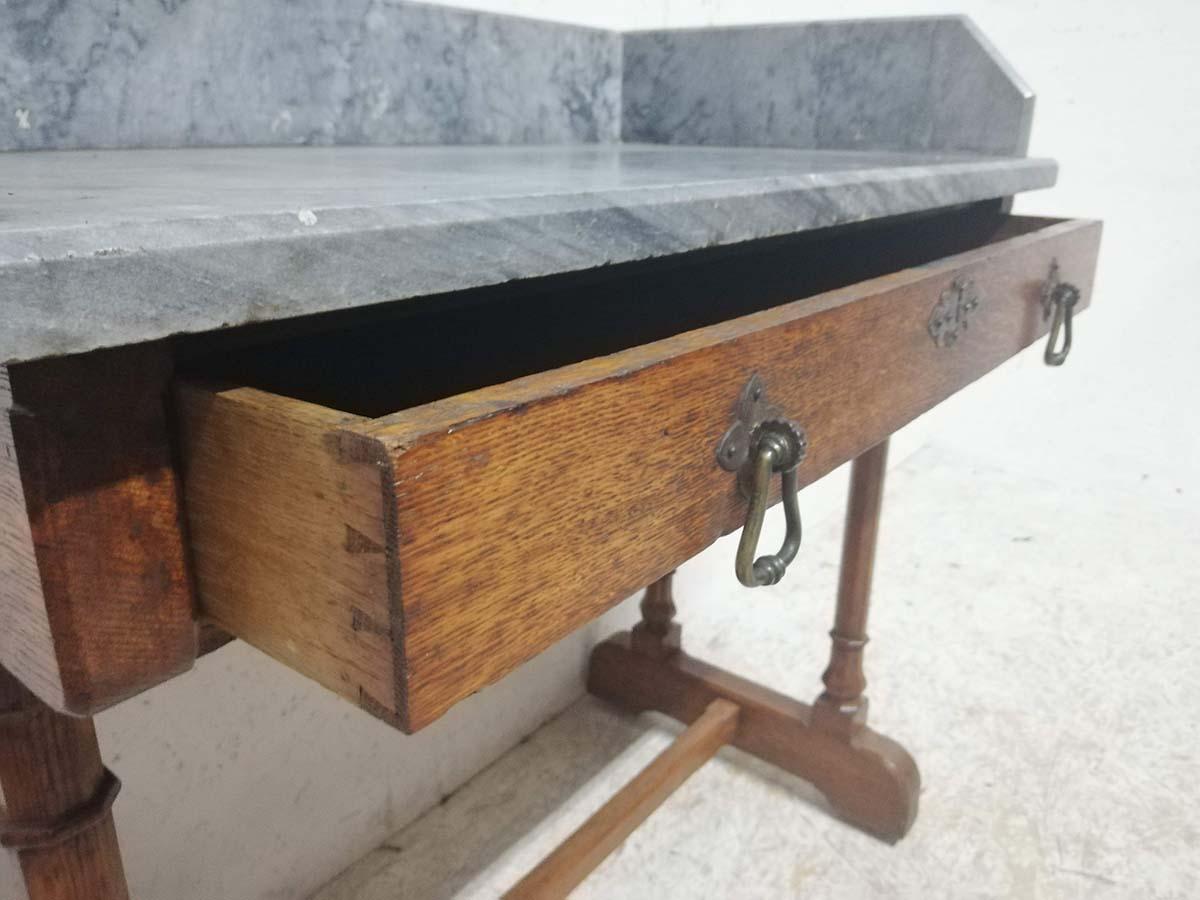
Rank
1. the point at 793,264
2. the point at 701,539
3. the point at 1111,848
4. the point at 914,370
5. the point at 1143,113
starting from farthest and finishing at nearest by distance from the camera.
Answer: the point at 1143,113
the point at 1111,848
the point at 793,264
the point at 914,370
the point at 701,539

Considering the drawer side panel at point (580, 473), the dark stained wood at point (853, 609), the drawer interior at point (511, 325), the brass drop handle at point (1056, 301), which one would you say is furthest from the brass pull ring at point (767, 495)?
the dark stained wood at point (853, 609)

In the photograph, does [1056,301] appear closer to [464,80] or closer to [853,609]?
[853,609]

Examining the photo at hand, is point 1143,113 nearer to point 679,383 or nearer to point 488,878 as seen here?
point 488,878

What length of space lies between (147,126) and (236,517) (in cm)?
50

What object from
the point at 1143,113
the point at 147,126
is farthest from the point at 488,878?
the point at 1143,113

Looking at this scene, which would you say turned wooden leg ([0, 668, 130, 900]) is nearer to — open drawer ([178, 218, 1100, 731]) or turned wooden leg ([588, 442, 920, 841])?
open drawer ([178, 218, 1100, 731])

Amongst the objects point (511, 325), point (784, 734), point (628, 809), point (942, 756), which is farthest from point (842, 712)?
point (511, 325)

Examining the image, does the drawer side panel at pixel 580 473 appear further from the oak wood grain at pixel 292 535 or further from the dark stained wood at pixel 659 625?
the dark stained wood at pixel 659 625

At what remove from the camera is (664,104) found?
1.20m

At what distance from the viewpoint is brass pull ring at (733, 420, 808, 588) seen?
45 cm

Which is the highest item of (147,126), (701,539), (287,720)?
(147,126)

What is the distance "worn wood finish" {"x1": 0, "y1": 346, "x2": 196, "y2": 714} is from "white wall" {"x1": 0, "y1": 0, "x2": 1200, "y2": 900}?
616 mm

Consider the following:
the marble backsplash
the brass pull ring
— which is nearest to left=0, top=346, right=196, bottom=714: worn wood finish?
the brass pull ring

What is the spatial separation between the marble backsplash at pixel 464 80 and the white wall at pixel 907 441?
0.16 metres
